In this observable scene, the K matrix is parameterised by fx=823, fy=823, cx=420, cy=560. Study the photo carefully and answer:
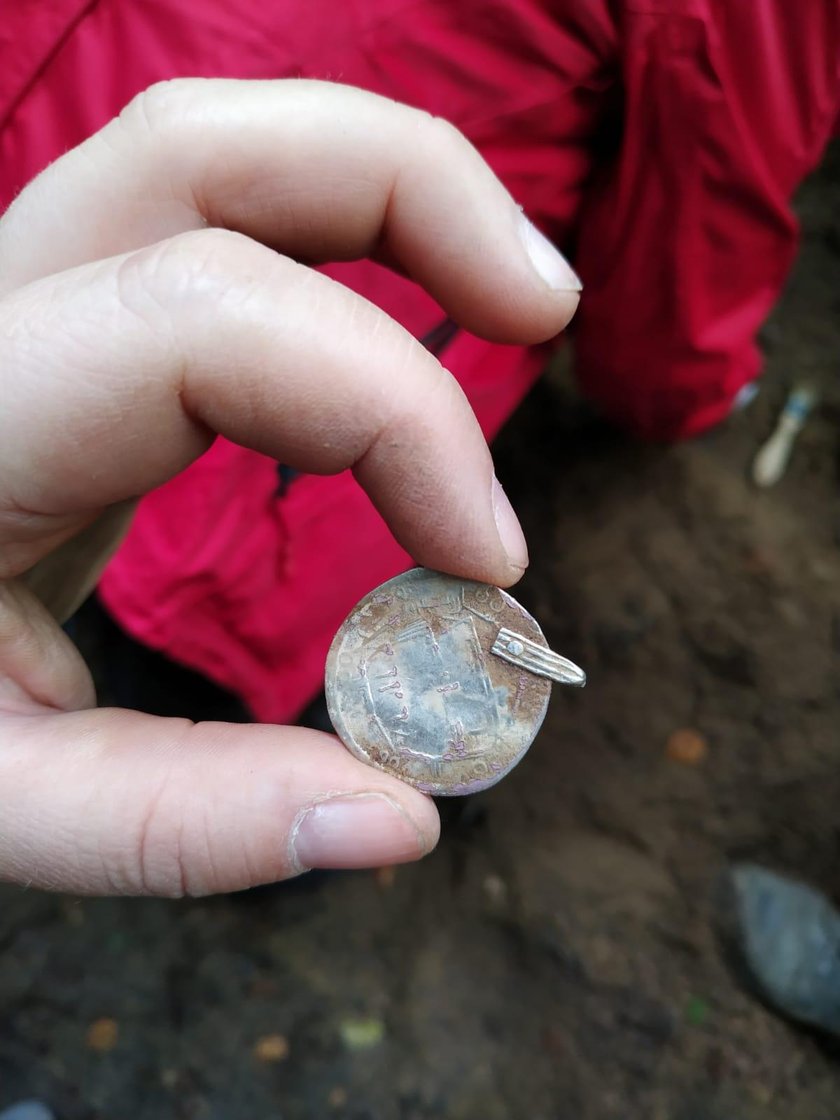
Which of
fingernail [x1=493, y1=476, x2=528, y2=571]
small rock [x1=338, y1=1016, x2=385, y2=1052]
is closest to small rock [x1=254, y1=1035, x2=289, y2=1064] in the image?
small rock [x1=338, y1=1016, x2=385, y2=1052]

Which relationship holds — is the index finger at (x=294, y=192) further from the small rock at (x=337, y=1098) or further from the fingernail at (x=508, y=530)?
the small rock at (x=337, y=1098)

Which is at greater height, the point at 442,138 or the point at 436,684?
the point at 442,138

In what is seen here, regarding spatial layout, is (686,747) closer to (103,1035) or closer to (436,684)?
(436,684)

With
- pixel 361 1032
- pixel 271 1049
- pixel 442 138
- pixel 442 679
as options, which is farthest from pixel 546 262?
pixel 271 1049

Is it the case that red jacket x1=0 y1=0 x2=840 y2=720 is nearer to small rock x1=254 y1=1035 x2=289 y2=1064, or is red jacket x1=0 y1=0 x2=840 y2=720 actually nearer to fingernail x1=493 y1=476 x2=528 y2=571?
fingernail x1=493 y1=476 x2=528 y2=571

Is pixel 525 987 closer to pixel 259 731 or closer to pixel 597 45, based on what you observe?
pixel 259 731

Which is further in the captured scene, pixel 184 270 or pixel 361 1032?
pixel 361 1032

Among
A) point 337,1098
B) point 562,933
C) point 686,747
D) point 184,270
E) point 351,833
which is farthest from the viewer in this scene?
point 686,747

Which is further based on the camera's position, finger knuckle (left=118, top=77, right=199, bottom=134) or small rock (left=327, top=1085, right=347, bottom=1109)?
small rock (left=327, top=1085, right=347, bottom=1109)
